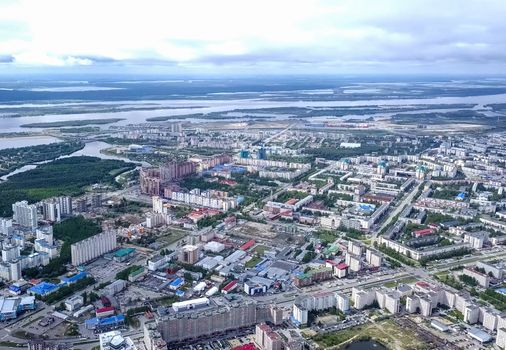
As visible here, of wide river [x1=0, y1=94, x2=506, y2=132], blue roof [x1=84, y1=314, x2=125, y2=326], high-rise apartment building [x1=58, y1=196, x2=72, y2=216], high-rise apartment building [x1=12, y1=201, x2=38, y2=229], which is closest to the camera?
blue roof [x1=84, y1=314, x2=125, y2=326]

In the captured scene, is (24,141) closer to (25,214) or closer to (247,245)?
(25,214)

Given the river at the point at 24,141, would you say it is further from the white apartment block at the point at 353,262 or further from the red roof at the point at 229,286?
the white apartment block at the point at 353,262

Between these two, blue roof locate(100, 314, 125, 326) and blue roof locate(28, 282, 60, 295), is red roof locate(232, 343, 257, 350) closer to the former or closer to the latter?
blue roof locate(100, 314, 125, 326)

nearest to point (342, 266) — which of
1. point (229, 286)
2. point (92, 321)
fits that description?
point (229, 286)

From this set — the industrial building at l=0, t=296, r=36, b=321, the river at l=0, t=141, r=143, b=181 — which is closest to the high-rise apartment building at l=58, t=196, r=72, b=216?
the industrial building at l=0, t=296, r=36, b=321

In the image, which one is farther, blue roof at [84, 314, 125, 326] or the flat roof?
blue roof at [84, 314, 125, 326]

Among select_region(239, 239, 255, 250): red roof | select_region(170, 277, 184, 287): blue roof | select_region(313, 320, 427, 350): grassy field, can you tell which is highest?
select_region(239, 239, 255, 250): red roof

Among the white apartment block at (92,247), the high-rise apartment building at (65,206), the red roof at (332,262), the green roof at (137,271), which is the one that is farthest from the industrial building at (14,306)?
the red roof at (332,262)
